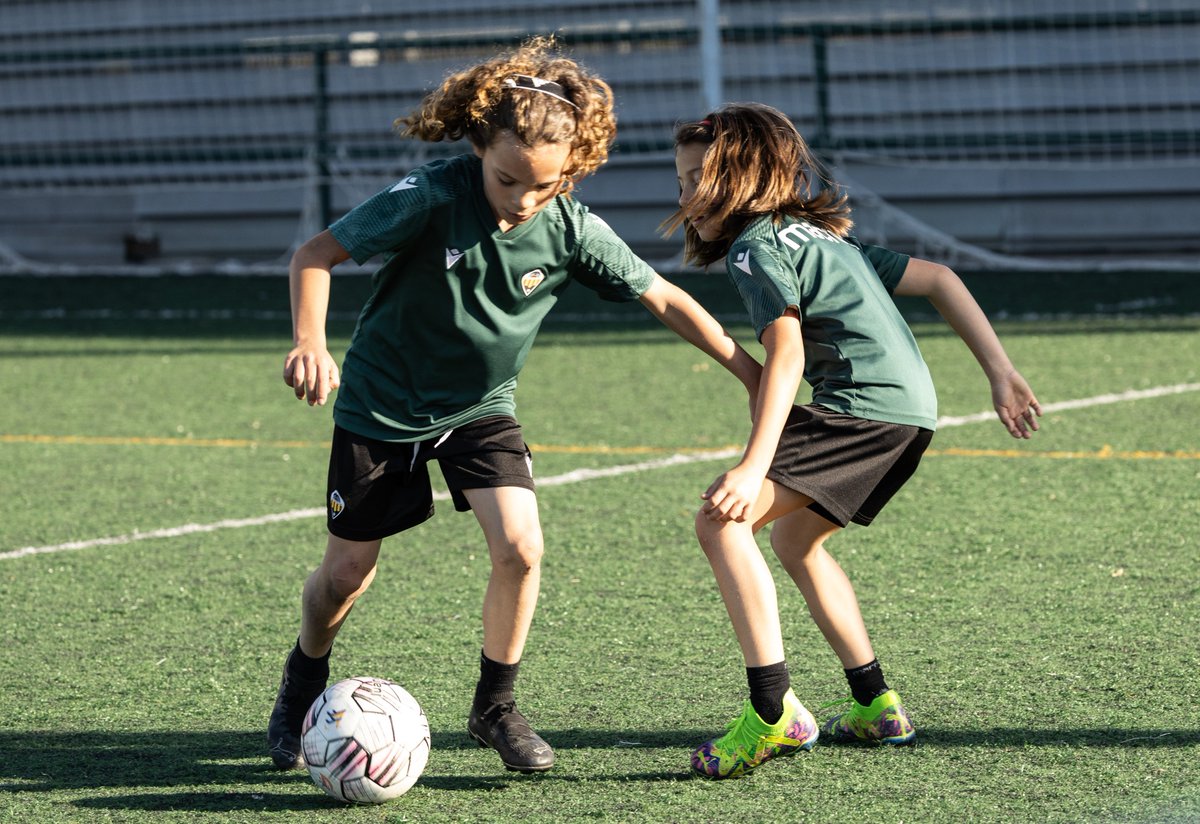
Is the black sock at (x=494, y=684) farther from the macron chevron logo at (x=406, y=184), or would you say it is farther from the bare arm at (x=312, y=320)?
the macron chevron logo at (x=406, y=184)

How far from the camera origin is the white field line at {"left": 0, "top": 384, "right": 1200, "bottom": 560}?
530 cm

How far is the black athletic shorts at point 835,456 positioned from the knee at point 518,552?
47 cm

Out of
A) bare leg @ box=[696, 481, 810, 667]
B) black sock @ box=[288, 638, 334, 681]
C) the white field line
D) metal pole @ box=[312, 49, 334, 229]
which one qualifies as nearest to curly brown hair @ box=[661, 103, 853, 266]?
bare leg @ box=[696, 481, 810, 667]

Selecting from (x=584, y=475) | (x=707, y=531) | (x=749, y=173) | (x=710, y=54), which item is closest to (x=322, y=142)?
(x=710, y=54)

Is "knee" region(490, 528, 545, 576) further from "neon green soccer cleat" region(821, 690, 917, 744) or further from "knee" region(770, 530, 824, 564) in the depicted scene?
"neon green soccer cleat" region(821, 690, 917, 744)

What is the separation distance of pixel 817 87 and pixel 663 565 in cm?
808

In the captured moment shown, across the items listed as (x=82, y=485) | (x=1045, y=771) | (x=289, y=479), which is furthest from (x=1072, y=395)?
(x=1045, y=771)

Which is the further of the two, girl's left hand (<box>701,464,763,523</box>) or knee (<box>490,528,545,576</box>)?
knee (<box>490,528,545,576</box>)

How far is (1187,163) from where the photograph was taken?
1300 cm

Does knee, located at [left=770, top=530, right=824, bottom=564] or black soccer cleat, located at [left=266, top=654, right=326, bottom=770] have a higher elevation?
knee, located at [left=770, top=530, right=824, bottom=564]

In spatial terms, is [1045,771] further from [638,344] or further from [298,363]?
[638,344]

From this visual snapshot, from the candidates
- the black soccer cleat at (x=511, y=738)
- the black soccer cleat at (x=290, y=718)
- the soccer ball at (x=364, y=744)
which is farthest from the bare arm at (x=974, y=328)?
the black soccer cleat at (x=290, y=718)

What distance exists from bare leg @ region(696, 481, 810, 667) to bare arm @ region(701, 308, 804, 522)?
0.07 m

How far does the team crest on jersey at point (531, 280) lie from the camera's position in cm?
327
